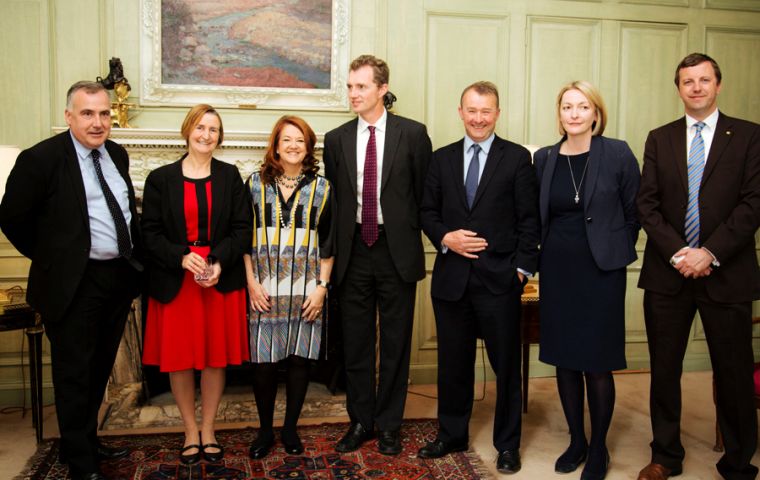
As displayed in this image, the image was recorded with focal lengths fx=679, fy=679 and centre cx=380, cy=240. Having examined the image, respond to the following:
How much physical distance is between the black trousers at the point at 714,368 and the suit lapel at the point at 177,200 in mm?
2051

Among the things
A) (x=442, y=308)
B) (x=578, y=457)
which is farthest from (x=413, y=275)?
(x=578, y=457)

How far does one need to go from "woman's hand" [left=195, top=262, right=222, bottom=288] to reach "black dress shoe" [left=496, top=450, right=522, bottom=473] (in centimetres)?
150

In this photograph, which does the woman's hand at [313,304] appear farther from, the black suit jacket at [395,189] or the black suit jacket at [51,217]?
the black suit jacket at [51,217]

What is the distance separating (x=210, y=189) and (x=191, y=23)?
1540mm

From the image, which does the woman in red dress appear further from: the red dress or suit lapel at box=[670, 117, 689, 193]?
suit lapel at box=[670, 117, 689, 193]

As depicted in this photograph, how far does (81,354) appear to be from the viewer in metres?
2.77

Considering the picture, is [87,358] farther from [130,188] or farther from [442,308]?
[442,308]

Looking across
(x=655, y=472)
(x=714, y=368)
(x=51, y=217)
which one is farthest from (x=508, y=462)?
(x=51, y=217)

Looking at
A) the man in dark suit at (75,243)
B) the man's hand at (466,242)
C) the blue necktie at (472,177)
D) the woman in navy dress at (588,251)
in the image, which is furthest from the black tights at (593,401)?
the man in dark suit at (75,243)

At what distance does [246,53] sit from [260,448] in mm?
2315

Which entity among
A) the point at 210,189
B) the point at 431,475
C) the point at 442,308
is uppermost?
the point at 210,189

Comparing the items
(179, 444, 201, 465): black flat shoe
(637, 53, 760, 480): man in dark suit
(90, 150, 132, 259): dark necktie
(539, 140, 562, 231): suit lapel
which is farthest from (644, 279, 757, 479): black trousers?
(90, 150, 132, 259): dark necktie

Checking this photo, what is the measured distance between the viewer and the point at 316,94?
165 inches

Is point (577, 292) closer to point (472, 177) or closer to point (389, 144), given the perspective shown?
point (472, 177)
